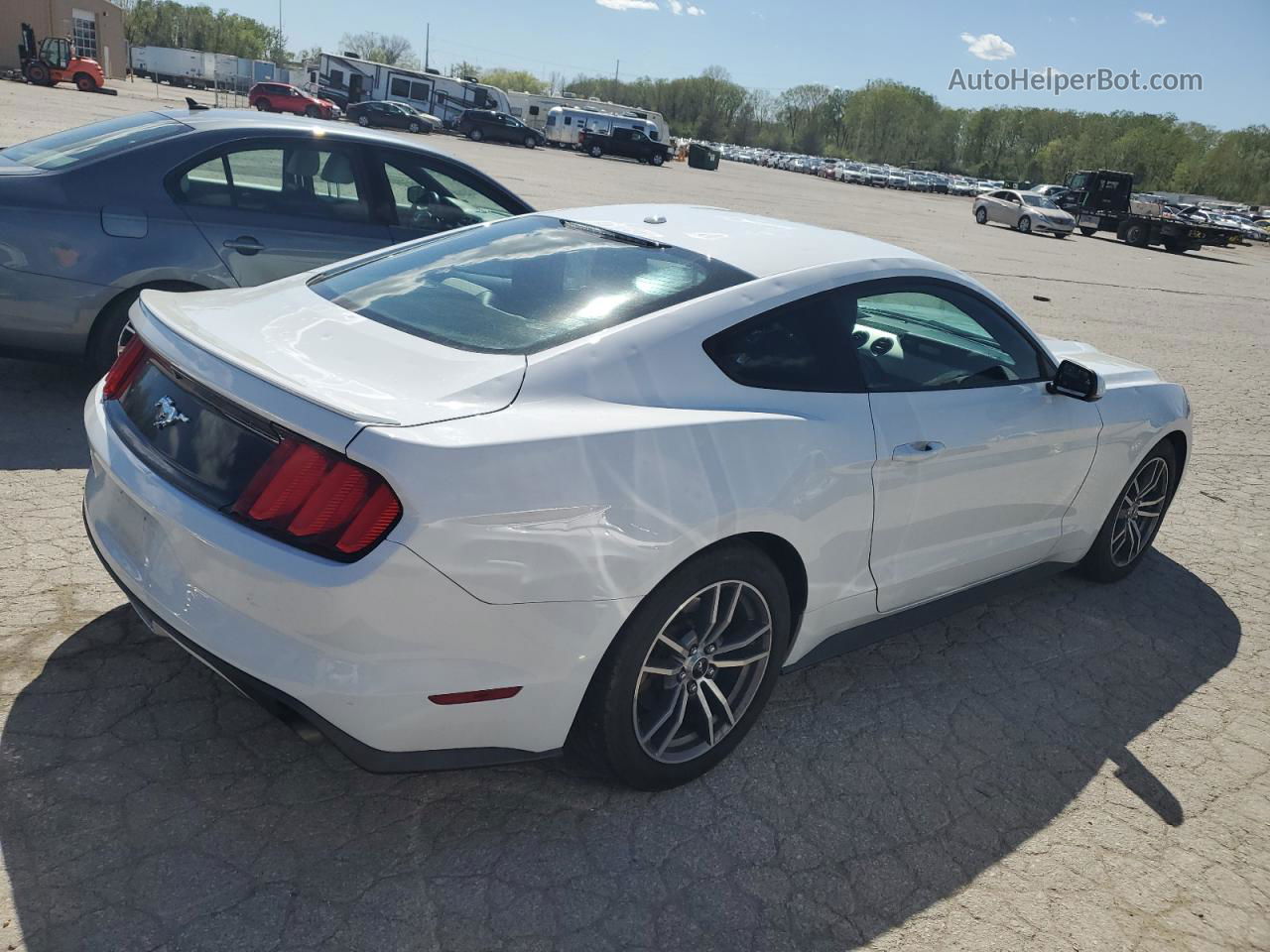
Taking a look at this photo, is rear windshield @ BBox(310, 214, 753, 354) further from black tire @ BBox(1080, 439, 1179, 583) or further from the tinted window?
black tire @ BBox(1080, 439, 1179, 583)

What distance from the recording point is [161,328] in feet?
9.30

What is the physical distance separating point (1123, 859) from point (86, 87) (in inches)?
2153

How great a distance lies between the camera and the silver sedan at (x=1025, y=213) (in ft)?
115

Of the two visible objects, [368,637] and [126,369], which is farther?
[126,369]

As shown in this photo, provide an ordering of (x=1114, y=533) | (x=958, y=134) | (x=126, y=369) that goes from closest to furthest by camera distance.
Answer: (x=126, y=369), (x=1114, y=533), (x=958, y=134)

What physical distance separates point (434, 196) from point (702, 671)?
4.35 metres

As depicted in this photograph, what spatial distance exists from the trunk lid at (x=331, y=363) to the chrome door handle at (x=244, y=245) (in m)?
2.45

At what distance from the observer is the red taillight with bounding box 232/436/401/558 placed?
7.27 feet

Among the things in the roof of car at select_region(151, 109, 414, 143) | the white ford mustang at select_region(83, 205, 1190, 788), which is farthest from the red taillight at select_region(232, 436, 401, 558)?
the roof of car at select_region(151, 109, 414, 143)

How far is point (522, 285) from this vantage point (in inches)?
123

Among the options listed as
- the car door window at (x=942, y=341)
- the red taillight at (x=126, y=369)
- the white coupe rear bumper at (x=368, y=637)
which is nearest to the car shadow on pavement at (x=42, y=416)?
the red taillight at (x=126, y=369)

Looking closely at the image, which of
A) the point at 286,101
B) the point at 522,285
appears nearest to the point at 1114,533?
the point at 522,285

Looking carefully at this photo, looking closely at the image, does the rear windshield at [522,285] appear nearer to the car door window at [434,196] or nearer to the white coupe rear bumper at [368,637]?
the white coupe rear bumper at [368,637]

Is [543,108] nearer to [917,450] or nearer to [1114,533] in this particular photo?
[1114,533]
